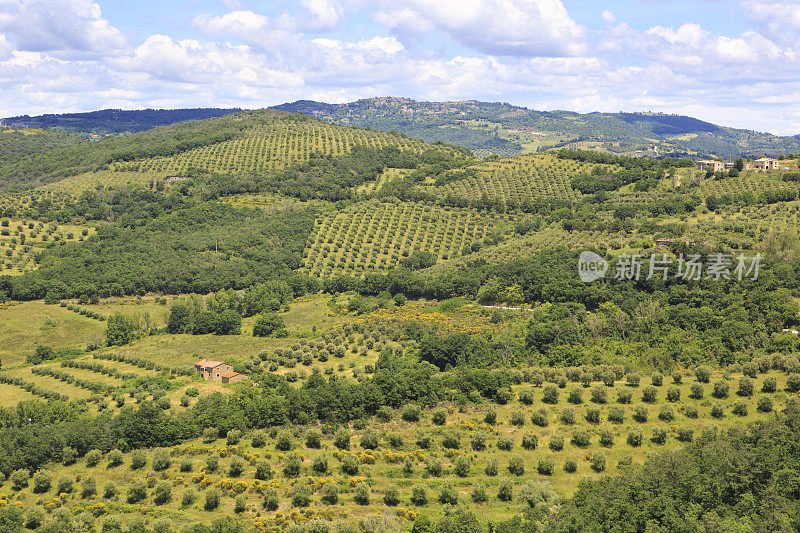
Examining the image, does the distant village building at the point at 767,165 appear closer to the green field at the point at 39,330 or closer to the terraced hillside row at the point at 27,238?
the green field at the point at 39,330

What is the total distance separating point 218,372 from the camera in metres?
70.9

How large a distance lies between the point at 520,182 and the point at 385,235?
47325 millimetres

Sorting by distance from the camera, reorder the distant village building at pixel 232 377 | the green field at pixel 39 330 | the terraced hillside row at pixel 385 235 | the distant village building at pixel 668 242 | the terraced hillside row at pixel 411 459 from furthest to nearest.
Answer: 1. the terraced hillside row at pixel 385 235
2. the green field at pixel 39 330
3. the distant village building at pixel 668 242
4. the distant village building at pixel 232 377
5. the terraced hillside row at pixel 411 459

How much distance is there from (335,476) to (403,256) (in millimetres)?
90558

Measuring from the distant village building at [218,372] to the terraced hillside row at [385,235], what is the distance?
53.4 meters

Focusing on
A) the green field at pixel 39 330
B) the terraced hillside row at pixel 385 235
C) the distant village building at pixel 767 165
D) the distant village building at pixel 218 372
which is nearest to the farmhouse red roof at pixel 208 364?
the distant village building at pixel 218 372

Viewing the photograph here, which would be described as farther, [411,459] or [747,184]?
[747,184]

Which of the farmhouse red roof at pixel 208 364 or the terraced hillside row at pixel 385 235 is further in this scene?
the terraced hillside row at pixel 385 235

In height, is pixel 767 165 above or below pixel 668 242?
above

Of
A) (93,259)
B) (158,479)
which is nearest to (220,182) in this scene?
(93,259)

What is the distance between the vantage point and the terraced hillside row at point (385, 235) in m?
129

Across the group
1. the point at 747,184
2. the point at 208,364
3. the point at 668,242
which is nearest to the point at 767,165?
the point at 747,184

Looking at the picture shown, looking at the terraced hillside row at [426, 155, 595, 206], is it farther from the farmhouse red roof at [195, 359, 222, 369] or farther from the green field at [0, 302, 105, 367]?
the farmhouse red roof at [195, 359, 222, 369]

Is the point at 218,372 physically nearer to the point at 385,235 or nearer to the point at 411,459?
the point at 411,459
